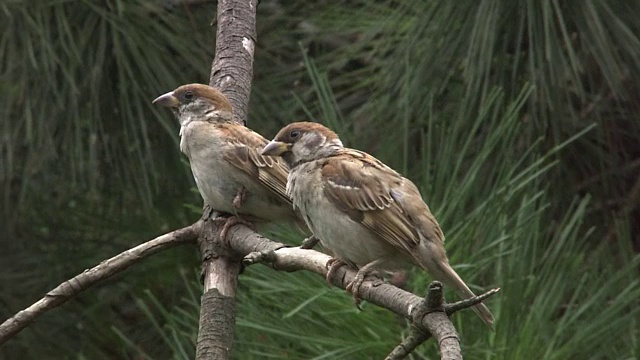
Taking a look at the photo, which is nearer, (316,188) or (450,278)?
(450,278)

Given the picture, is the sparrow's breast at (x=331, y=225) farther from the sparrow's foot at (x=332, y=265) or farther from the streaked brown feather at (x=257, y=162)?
the streaked brown feather at (x=257, y=162)


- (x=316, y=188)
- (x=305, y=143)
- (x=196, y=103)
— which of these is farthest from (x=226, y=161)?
(x=316, y=188)

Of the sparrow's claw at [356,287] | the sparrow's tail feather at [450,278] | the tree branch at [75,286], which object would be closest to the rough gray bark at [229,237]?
the tree branch at [75,286]

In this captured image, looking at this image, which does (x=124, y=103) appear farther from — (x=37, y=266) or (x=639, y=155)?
(x=639, y=155)

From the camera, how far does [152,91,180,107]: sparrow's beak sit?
11.8ft

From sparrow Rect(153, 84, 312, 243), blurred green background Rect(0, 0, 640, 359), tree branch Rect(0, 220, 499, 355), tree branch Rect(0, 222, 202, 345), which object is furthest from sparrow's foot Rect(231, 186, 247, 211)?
tree branch Rect(0, 222, 202, 345)

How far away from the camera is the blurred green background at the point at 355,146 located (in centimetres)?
300

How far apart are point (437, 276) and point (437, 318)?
2.61 feet

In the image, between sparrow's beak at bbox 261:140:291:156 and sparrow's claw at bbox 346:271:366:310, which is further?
sparrow's beak at bbox 261:140:291:156

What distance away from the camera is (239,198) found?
3367mm

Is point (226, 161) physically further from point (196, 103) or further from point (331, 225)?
point (331, 225)

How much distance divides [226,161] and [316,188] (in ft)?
1.32

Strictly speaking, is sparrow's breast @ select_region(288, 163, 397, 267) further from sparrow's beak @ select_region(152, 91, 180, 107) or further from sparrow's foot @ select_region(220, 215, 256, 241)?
sparrow's beak @ select_region(152, 91, 180, 107)

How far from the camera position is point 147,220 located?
4051mm
